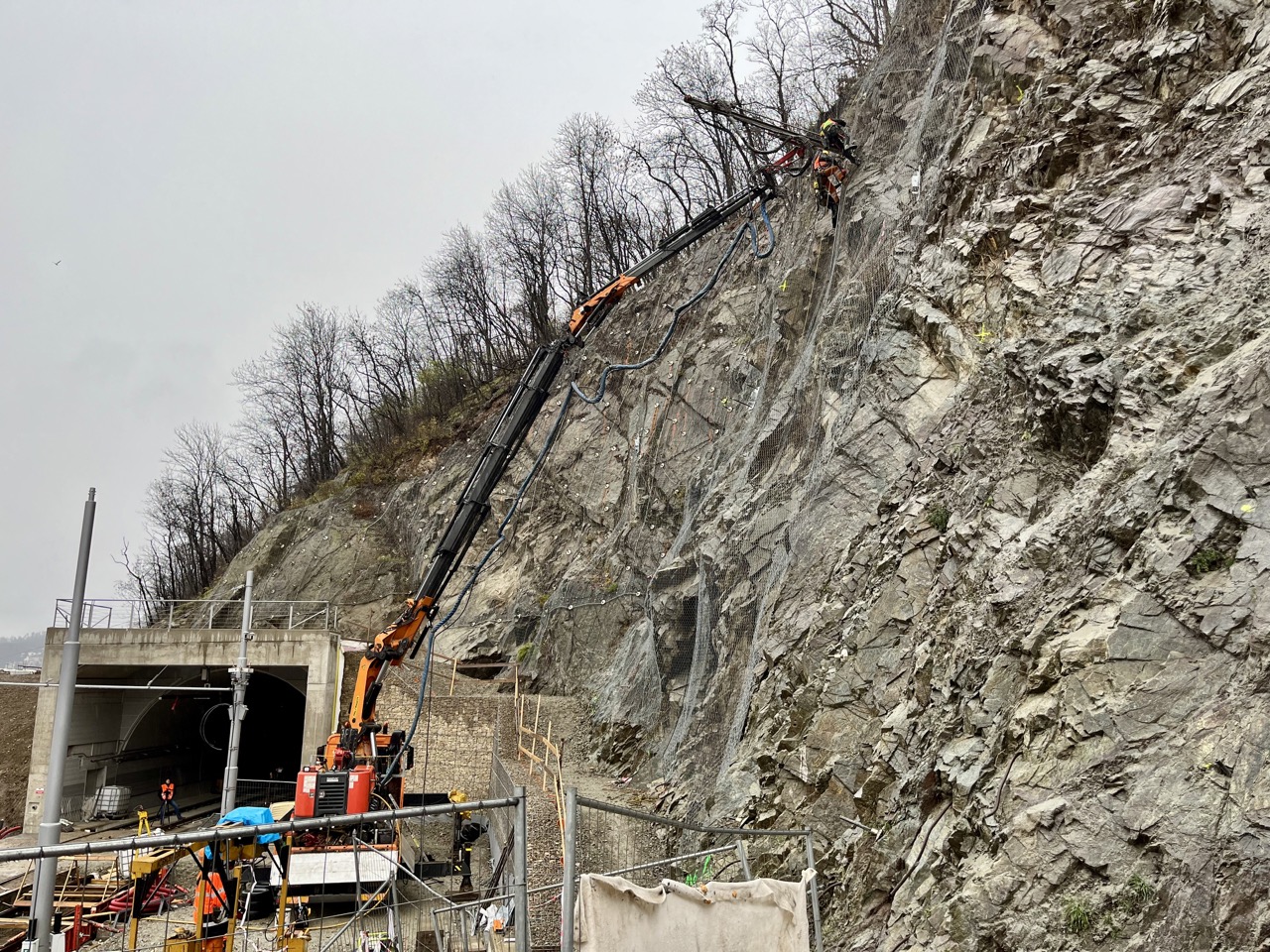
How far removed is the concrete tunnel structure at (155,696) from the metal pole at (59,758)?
11634 millimetres

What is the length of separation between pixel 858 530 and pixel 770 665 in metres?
2.10

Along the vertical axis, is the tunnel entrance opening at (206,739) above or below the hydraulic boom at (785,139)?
below

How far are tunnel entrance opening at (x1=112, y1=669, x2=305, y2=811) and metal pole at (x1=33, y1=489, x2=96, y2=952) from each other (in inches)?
622

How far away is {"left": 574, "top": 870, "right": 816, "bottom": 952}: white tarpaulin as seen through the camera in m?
4.96

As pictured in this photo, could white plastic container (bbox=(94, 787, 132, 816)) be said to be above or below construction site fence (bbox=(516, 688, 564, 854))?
below

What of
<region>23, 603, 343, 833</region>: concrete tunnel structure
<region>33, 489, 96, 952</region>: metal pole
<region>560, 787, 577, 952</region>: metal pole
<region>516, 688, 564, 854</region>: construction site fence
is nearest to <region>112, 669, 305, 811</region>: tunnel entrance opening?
<region>23, 603, 343, 833</region>: concrete tunnel structure

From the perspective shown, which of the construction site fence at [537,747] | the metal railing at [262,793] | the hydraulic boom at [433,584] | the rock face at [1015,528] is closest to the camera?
the rock face at [1015,528]

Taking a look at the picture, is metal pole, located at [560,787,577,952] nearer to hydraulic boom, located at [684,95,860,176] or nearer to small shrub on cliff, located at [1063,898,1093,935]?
small shrub on cliff, located at [1063,898,1093,935]

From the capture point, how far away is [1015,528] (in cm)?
802

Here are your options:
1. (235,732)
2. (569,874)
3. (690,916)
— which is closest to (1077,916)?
(690,916)

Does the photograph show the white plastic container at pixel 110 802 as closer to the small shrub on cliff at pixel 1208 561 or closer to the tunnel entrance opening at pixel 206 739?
the tunnel entrance opening at pixel 206 739

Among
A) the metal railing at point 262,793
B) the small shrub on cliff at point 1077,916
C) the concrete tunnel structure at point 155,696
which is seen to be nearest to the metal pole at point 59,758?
the small shrub on cliff at point 1077,916

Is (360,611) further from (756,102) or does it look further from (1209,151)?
(1209,151)

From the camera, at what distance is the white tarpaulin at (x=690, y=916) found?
496cm
